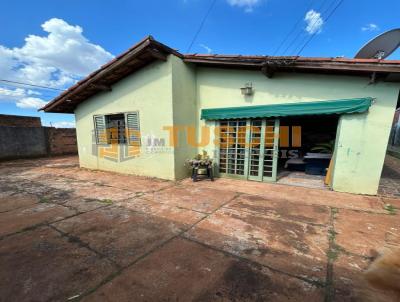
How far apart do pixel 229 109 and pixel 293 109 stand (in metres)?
1.79

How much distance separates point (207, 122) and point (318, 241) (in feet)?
15.2

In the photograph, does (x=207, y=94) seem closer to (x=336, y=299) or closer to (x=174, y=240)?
(x=174, y=240)

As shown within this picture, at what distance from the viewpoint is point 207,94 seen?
21.0 feet

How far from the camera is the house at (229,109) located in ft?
14.7

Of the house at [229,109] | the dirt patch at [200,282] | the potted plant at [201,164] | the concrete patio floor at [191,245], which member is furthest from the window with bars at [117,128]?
the dirt patch at [200,282]

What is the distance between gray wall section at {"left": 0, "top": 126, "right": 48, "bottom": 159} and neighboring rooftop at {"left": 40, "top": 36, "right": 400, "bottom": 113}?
18.9 feet

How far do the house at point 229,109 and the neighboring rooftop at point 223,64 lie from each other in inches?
0.9

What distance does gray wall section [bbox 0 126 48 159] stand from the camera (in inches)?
405

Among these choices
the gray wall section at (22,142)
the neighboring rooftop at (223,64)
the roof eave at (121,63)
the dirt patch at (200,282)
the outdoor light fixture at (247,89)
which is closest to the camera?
the dirt patch at (200,282)

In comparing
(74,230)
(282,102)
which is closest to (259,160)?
(282,102)

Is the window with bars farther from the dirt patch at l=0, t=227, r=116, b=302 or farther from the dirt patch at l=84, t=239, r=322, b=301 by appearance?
the dirt patch at l=84, t=239, r=322, b=301

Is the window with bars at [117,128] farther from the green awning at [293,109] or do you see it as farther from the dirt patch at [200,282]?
the dirt patch at [200,282]

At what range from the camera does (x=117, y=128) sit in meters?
7.36

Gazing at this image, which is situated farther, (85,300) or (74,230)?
(74,230)
